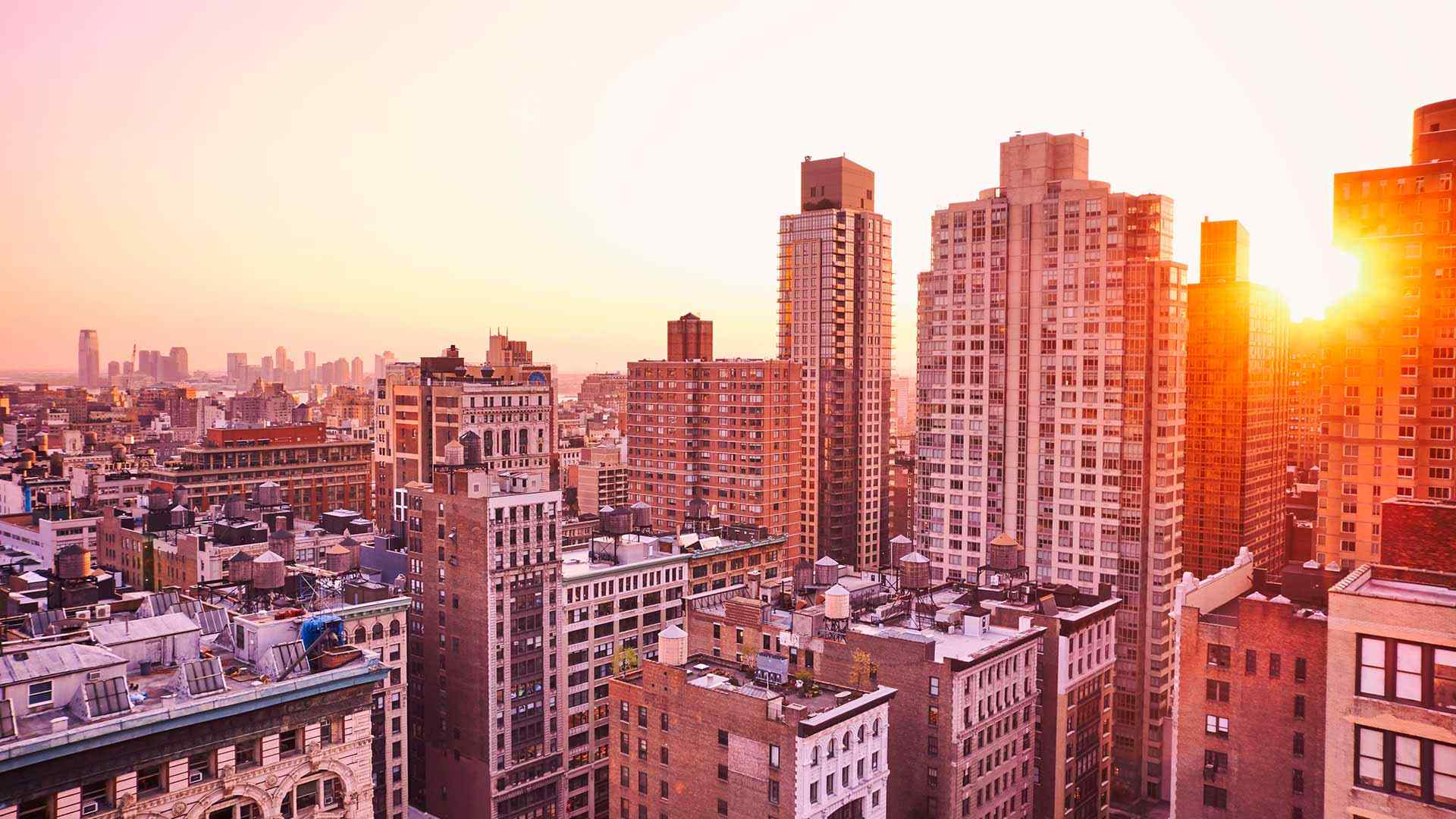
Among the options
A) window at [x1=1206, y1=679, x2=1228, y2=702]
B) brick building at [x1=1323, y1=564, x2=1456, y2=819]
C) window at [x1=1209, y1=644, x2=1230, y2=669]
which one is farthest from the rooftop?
window at [x1=1206, y1=679, x2=1228, y2=702]

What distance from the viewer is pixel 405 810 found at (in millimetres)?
105000

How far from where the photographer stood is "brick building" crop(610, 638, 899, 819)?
72562mm

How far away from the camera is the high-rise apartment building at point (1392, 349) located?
113m

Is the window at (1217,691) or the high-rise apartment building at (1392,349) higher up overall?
the high-rise apartment building at (1392,349)

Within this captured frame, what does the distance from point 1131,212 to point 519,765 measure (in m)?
103

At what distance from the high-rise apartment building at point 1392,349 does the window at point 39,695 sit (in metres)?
120

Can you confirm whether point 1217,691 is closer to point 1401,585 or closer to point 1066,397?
point 1401,585

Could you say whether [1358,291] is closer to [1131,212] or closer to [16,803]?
[1131,212]

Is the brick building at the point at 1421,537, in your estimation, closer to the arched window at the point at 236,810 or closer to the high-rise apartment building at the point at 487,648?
the arched window at the point at 236,810

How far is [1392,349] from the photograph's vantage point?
379ft

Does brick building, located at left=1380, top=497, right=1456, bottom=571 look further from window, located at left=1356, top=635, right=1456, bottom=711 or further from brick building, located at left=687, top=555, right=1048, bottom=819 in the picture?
brick building, located at left=687, top=555, right=1048, bottom=819

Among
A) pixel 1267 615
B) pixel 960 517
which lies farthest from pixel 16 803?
pixel 960 517

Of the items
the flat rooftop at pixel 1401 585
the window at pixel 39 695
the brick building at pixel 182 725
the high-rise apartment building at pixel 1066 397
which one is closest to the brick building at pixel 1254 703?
the flat rooftop at pixel 1401 585

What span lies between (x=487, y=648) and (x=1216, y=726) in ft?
225
